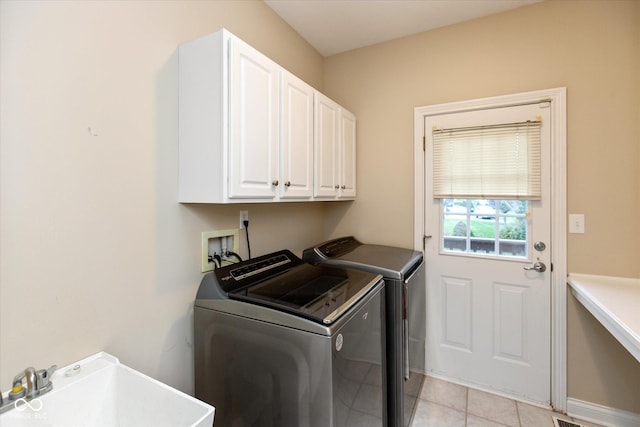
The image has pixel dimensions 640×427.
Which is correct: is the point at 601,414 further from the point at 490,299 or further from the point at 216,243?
the point at 216,243

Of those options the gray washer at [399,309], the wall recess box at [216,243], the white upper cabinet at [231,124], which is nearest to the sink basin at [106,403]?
the wall recess box at [216,243]

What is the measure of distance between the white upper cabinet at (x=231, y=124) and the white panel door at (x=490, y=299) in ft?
4.28

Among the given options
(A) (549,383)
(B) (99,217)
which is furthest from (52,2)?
(A) (549,383)

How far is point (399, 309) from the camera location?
1.68 m

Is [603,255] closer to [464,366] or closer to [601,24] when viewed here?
[464,366]

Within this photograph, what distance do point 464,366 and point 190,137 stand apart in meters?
2.43

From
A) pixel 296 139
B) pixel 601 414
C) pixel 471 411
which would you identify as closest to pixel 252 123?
pixel 296 139

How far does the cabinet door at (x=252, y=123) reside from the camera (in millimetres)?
1288

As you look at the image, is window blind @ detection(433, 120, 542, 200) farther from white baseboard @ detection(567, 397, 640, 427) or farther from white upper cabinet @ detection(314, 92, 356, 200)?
white baseboard @ detection(567, 397, 640, 427)

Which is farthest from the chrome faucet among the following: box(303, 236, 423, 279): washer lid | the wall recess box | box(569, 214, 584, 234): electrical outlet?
box(569, 214, 584, 234): electrical outlet

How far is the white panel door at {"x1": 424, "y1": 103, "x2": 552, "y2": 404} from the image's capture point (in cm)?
201

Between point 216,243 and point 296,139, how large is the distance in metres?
0.74

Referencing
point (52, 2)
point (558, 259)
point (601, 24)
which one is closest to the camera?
point (52, 2)

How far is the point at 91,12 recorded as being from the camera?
1089 mm
